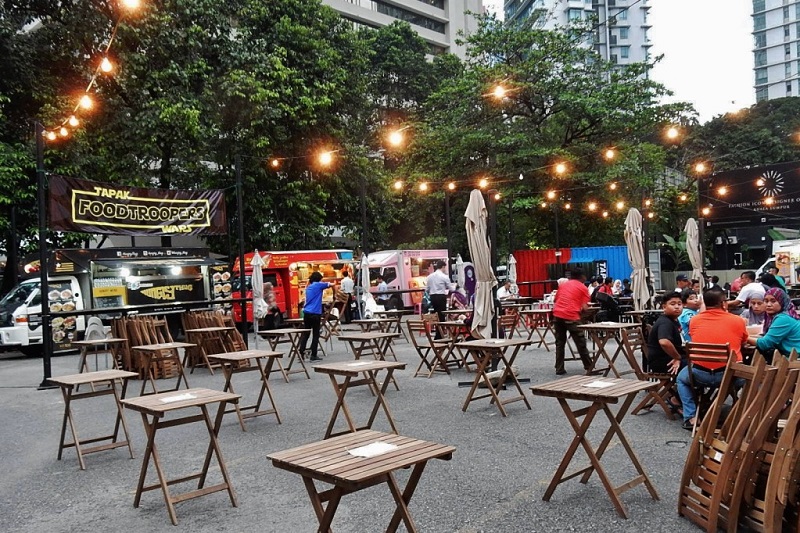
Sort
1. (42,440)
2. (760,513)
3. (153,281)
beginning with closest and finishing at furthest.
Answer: (760,513) → (42,440) → (153,281)

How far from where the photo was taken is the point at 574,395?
425 centimetres

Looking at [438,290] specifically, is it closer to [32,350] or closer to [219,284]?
[219,284]

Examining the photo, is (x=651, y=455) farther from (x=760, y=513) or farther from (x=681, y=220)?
(x=681, y=220)

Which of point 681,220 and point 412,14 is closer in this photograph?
point 681,220

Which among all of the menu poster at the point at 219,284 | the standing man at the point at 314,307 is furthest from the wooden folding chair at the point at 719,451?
the menu poster at the point at 219,284

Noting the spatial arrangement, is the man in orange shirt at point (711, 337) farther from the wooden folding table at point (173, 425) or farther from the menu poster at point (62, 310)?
the menu poster at point (62, 310)

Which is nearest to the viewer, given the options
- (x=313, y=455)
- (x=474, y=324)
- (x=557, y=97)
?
(x=313, y=455)

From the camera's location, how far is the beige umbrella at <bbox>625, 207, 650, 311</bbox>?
13.8 m

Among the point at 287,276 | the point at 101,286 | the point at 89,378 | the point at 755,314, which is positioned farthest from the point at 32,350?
the point at 755,314

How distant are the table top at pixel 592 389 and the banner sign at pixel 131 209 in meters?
9.01

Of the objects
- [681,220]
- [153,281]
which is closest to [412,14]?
[681,220]

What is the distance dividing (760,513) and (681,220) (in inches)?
1523

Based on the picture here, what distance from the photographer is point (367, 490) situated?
4703mm

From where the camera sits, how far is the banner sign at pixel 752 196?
91.5 ft
